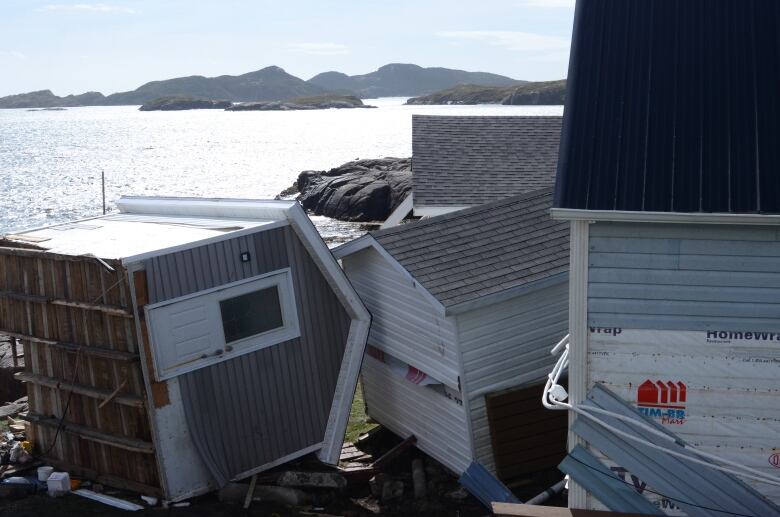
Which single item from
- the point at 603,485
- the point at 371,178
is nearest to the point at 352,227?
the point at 371,178

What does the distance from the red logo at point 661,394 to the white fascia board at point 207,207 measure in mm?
5659

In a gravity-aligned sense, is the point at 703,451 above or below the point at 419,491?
above

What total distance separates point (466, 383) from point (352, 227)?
35138 millimetres

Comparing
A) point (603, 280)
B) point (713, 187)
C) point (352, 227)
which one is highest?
point (713, 187)

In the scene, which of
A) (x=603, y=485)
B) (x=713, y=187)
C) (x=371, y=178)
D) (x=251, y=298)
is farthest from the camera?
(x=371, y=178)

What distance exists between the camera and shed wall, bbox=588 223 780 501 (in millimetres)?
8445

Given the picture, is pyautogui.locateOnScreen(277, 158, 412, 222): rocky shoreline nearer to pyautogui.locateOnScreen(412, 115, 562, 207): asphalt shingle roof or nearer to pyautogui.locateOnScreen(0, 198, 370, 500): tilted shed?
pyautogui.locateOnScreen(412, 115, 562, 207): asphalt shingle roof

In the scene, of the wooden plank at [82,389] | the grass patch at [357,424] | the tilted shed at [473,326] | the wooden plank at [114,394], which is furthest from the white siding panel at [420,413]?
the wooden plank at [114,394]

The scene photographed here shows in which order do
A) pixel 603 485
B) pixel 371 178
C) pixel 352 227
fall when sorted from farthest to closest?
pixel 371 178 → pixel 352 227 → pixel 603 485

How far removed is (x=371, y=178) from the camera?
55688 mm

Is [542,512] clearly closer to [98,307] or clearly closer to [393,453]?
[393,453]

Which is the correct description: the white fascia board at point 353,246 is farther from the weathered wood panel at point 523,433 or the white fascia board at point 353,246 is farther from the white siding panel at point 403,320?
the weathered wood panel at point 523,433

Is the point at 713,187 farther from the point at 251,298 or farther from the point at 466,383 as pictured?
the point at 251,298

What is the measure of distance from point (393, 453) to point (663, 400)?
5483mm
